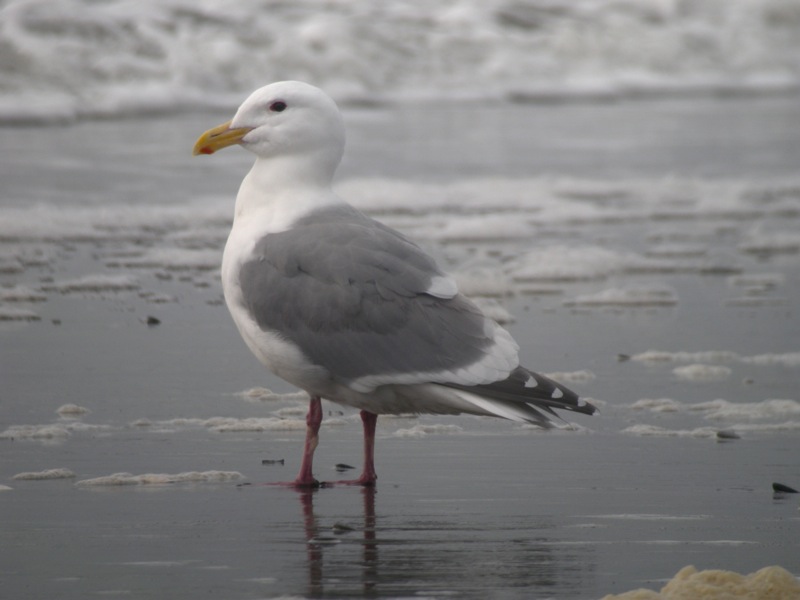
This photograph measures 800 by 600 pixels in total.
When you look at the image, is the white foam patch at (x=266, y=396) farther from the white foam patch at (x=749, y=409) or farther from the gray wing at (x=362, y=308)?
the white foam patch at (x=749, y=409)

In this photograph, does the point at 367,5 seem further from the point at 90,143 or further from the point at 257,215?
the point at 257,215

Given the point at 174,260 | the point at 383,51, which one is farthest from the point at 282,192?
the point at 383,51

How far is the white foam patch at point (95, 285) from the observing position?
290 inches

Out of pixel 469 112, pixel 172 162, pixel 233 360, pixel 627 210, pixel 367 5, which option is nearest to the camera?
pixel 233 360

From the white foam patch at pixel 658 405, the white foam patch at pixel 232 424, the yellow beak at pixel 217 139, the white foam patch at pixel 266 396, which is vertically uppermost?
the yellow beak at pixel 217 139

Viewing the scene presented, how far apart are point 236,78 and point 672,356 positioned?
40.3 ft

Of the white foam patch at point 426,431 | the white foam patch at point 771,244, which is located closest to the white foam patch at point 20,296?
the white foam patch at point 426,431

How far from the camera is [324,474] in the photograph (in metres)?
4.41

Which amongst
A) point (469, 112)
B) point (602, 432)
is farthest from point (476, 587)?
point (469, 112)

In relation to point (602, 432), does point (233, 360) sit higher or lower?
higher

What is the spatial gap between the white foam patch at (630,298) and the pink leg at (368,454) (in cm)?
300

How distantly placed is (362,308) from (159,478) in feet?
2.47

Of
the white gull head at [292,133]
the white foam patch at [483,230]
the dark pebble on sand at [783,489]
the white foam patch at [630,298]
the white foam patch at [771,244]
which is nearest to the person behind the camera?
the dark pebble on sand at [783,489]

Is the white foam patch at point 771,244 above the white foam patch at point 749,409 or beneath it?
above
